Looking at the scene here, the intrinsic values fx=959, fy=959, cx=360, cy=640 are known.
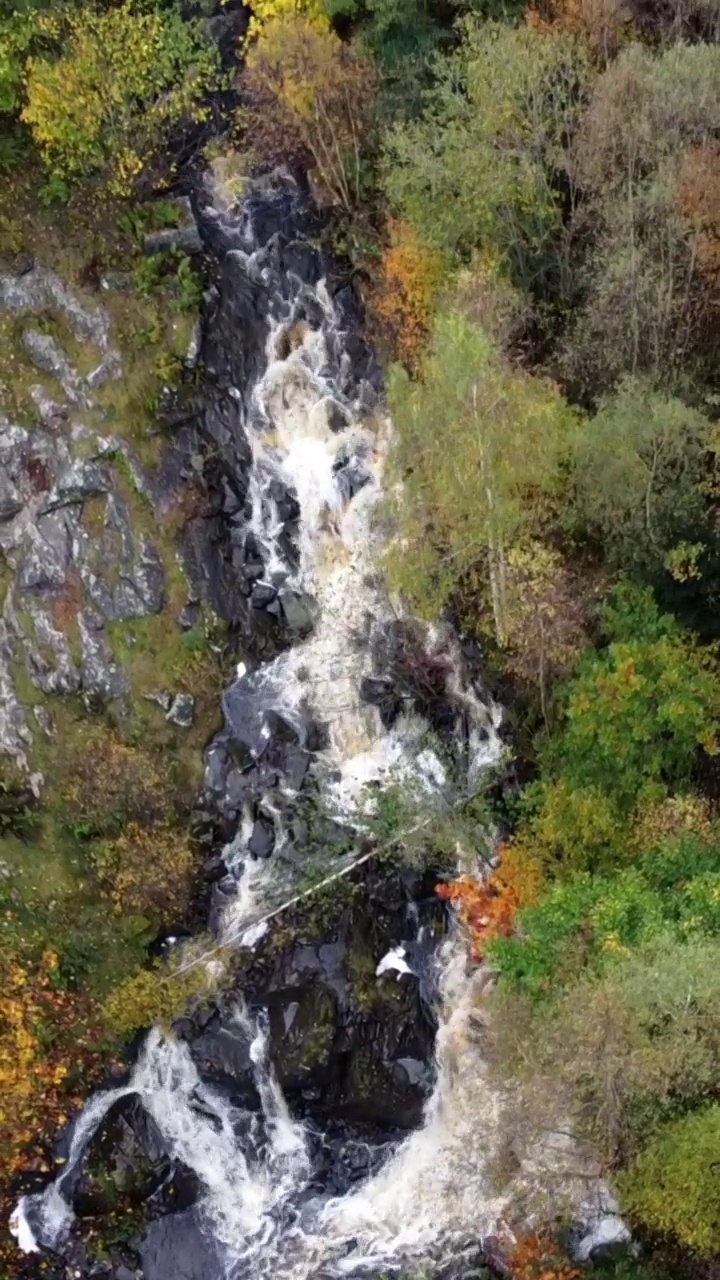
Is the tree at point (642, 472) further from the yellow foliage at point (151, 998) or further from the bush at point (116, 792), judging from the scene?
the yellow foliage at point (151, 998)

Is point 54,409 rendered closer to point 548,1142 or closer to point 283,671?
point 283,671

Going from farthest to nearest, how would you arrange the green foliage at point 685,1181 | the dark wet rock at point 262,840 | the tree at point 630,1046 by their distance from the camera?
the dark wet rock at point 262,840
the tree at point 630,1046
the green foliage at point 685,1181

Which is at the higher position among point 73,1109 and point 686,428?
point 686,428

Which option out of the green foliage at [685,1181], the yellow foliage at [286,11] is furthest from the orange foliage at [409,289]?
the green foliage at [685,1181]

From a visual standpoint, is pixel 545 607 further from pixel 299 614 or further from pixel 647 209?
pixel 647 209

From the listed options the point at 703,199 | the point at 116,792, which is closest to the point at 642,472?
the point at 703,199

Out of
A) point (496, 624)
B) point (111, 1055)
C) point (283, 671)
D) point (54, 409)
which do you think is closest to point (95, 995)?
point (111, 1055)
